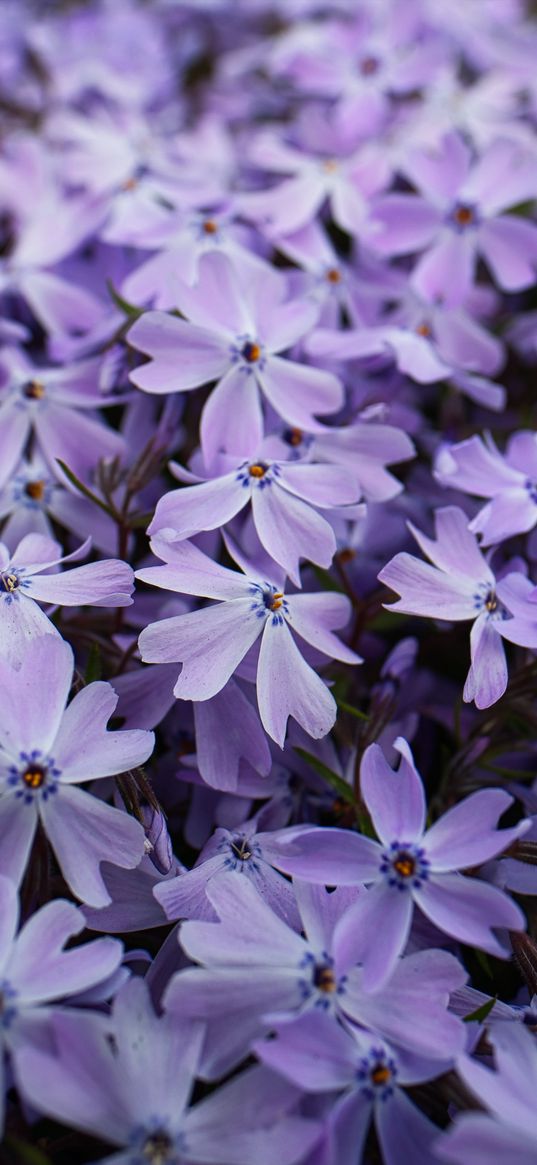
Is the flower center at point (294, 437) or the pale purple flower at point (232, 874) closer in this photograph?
the pale purple flower at point (232, 874)

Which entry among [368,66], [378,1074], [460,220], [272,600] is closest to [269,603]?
[272,600]

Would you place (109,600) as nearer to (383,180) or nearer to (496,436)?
(496,436)

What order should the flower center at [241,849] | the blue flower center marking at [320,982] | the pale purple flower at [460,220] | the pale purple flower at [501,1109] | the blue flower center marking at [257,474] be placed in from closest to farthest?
the pale purple flower at [501,1109], the blue flower center marking at [320,982], the flower center at [241,849], the blue flower center marking at [257,474], the pale purple flower at [460,220]

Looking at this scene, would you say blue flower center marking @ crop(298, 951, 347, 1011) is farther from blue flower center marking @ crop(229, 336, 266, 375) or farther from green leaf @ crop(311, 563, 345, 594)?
blue flower center marking @ crop(229, 336, 266, 375)

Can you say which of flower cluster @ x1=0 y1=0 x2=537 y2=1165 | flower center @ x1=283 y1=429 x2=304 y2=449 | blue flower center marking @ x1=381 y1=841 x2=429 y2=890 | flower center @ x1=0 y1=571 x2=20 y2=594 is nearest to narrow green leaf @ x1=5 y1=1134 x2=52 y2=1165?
flower cluster @ x1=0 y1=0 x2=537 y2=1165

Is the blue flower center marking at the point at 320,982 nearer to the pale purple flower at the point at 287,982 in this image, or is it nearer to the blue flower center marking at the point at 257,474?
the pale purple flower at the point at 287,982

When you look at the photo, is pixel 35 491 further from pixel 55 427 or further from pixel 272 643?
pixel 272 643

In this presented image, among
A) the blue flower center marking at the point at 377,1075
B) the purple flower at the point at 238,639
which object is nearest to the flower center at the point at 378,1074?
the blue flower center marking at the point at 377,1075

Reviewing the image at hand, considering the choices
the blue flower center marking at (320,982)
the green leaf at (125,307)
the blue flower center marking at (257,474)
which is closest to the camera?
the blue flower center marking at (320,982)
